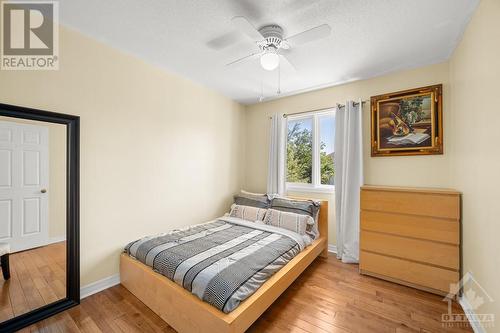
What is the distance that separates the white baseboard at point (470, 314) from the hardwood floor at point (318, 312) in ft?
0.19

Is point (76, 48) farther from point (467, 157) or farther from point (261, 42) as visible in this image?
point (467, 157)

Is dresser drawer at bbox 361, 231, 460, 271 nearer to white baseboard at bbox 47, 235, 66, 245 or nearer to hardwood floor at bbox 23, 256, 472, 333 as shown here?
hardwood floor at bbox 23, 256, 472, 333

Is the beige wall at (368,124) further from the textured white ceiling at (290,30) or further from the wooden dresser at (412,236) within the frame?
the wooden dresser at (412,236)

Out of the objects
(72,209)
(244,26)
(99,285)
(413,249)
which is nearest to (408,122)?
(413,249)

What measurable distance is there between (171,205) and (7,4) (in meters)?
2.37

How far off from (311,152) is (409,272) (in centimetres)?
200

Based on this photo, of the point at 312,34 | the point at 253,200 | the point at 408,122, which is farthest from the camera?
the point at 253,200

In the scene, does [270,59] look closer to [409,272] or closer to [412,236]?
[412,236]

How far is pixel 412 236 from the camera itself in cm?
229

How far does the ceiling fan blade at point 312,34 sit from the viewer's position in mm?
1602

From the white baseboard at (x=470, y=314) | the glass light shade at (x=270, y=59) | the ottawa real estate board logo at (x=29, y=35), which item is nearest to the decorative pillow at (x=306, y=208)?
the white baseboard at (x=470, y=314)

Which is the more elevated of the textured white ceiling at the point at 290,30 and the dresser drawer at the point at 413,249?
the textured white ceiling at the point at 290,30

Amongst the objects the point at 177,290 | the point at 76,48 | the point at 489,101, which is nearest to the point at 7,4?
the point at 76,48

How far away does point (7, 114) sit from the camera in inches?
65.2
